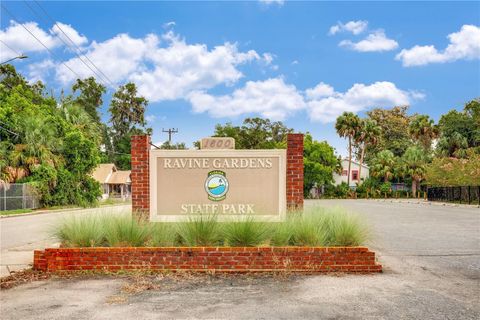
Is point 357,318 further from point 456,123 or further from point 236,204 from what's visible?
point 456,123

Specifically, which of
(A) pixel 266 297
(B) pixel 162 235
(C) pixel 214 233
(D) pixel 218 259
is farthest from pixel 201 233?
(A) pixel 266 297

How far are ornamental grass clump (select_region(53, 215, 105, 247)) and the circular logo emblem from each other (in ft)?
8.79

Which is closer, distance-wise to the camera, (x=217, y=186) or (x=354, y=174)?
(x=217, y=186)

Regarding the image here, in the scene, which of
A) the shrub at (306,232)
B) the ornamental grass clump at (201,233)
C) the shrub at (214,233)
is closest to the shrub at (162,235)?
the shrub at (214,233)

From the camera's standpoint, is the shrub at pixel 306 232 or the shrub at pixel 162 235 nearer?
the shrub at pixel 306 232

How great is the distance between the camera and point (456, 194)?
44656 millimetres

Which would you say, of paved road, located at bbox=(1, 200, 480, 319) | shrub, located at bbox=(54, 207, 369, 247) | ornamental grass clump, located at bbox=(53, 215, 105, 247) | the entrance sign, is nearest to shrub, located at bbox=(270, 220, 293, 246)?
shrub, located at bbox=(54, 207, 369, 247)

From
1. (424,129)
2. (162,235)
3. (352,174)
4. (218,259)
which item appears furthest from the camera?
(352,174)

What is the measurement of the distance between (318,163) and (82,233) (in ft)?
201

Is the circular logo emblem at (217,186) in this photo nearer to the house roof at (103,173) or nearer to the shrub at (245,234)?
the shrub at (245,234)

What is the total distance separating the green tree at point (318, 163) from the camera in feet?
227

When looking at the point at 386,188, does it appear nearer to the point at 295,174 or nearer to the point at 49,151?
the point at 49,151

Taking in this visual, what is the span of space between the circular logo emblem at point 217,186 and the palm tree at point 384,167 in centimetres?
6146

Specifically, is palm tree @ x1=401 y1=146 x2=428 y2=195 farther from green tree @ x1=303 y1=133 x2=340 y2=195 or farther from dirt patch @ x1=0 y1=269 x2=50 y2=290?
dirt patch @ x1=0 y1=269 x2=50 y2=290
